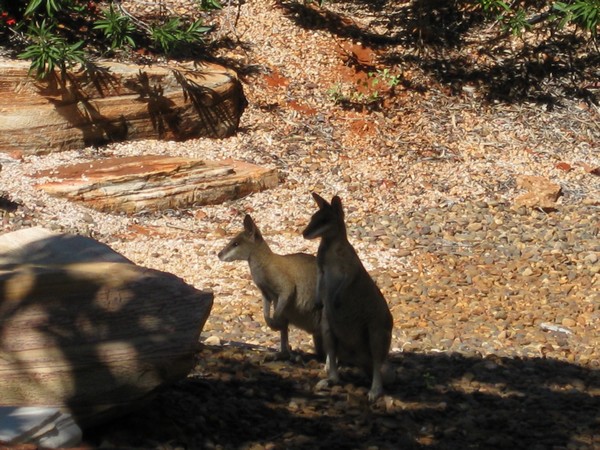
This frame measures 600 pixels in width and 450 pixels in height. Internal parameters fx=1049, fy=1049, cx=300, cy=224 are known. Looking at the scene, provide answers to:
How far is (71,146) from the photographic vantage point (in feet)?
37.2

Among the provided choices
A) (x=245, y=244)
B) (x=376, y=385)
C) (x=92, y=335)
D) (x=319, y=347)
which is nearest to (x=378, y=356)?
(x=376, y=385)

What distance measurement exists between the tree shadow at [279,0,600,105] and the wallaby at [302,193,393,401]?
756 centimetres

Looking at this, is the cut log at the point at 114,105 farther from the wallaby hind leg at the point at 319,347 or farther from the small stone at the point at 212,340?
the wallaby hind leg at the point at 319,347

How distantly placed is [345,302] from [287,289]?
0.93 m

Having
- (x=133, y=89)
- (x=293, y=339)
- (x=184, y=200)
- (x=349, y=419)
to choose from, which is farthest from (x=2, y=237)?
(x=133, y=89)

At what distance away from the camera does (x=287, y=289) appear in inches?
→ 288

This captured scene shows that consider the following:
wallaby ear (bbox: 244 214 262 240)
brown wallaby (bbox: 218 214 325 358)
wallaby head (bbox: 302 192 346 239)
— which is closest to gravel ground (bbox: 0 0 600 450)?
brown wallaby (bbox: 218 214 325 358)

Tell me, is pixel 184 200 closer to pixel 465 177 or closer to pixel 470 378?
pixel 465 177

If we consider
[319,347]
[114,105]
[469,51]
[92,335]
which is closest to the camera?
[92,335]

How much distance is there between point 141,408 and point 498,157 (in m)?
8.36

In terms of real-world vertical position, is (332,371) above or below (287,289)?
below

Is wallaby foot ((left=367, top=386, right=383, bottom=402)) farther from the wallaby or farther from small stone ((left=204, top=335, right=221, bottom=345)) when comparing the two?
small stone ((left=204, top=335, right=221, bottom=345))

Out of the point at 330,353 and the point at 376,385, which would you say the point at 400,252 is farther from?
the point at 376,385

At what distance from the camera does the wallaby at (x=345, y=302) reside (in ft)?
21.0
